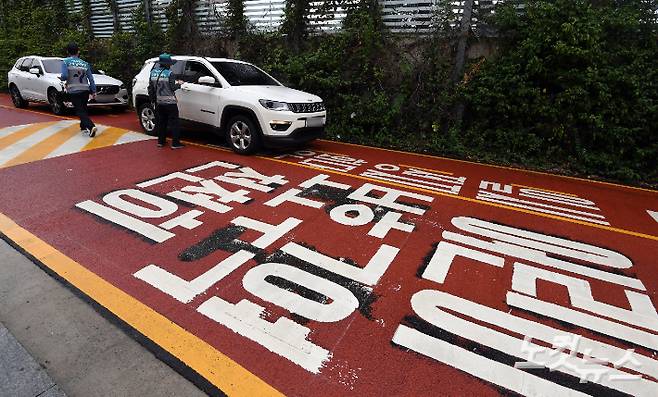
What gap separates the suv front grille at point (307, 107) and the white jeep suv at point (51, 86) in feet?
23.7

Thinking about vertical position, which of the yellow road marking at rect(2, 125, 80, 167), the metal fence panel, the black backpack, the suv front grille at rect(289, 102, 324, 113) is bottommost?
the yellow road marking at rect(2, 125, 80, 167)

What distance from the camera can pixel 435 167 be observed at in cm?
721

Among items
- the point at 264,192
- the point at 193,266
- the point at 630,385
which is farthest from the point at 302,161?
the point at 630,385

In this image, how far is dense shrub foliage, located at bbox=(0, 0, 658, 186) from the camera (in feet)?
22.7

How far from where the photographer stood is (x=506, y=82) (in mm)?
7598

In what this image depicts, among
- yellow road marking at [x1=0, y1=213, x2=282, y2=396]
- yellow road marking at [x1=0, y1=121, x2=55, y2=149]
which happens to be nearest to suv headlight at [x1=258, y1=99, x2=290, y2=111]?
yellow road marking at [x1=0, y1=213, x2=282, y2=396]

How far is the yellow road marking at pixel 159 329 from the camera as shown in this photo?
7.38 feet

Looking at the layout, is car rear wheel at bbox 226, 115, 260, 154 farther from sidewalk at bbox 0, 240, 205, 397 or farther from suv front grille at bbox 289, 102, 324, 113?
sidewalk at bbox 0, 240, 205, 397

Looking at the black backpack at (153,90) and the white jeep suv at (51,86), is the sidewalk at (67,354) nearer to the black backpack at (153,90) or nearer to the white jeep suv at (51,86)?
the black backpack at (153,90)

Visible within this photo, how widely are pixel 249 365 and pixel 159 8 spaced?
14.4m

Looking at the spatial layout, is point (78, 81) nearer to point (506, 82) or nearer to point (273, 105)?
point (273, 105)

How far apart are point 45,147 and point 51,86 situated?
4.74 m

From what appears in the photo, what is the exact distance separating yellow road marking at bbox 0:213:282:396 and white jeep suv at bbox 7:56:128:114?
8680 mm

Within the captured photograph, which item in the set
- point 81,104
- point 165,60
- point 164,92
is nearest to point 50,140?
point 81,104
